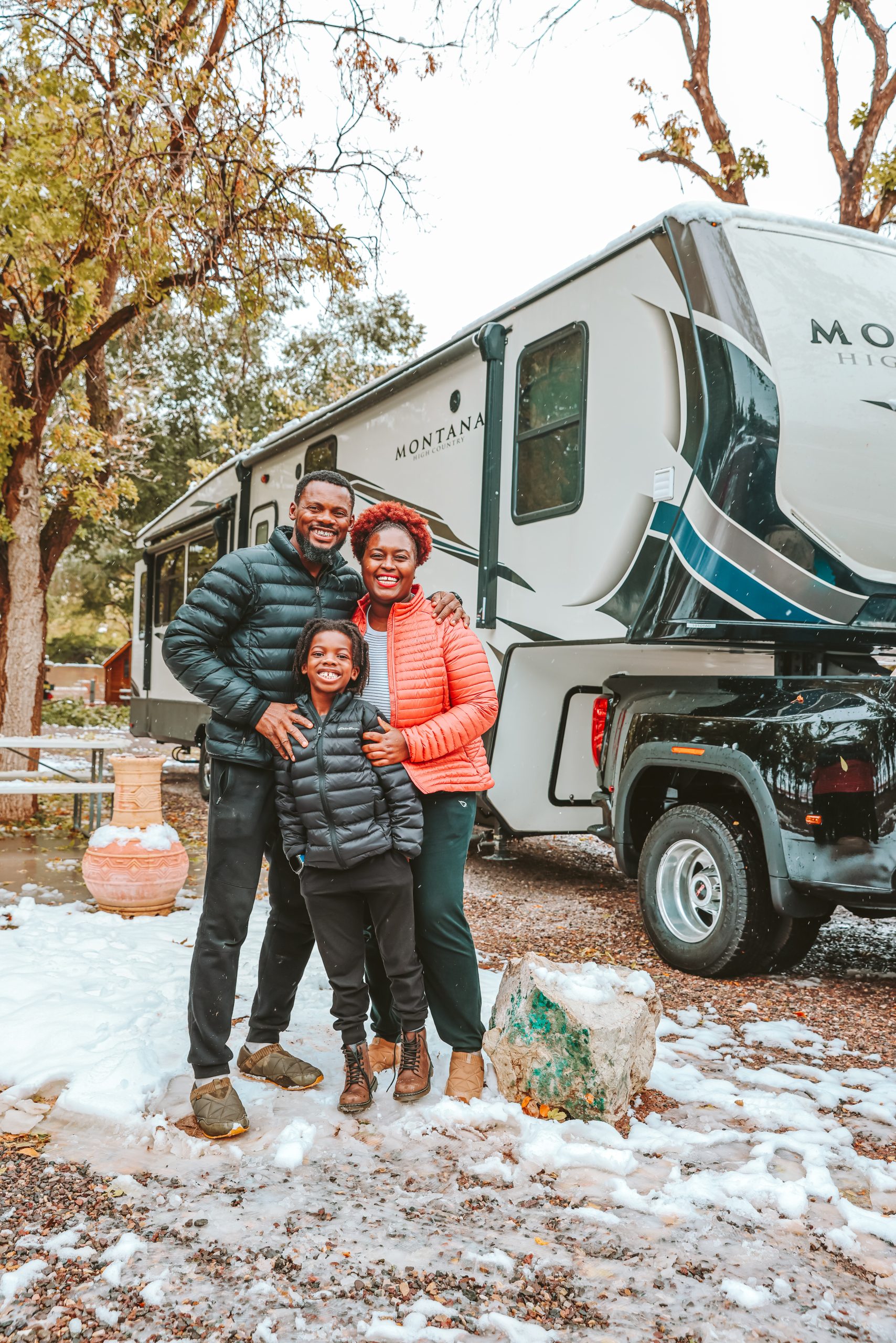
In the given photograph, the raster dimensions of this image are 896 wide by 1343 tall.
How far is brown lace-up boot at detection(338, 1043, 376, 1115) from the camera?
3.04m

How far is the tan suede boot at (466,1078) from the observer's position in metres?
3.13

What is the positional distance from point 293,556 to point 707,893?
2620mm

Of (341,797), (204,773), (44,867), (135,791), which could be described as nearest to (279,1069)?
(341,797)

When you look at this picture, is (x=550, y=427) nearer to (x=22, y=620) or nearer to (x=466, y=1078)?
(x=466, y=1078)

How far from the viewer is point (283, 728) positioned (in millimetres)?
2953

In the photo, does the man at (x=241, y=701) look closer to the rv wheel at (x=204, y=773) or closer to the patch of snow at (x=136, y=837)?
the patch of snow at (x=136, y=837)

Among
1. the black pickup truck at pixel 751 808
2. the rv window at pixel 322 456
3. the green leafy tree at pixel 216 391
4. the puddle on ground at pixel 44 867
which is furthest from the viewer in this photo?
the green leafy tree at pixel 216 391

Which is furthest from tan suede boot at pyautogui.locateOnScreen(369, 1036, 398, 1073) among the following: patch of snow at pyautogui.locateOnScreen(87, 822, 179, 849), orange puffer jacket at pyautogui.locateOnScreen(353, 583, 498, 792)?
patch of snow at pyautogui.locateOnScreen(87, 822, 179, 849)

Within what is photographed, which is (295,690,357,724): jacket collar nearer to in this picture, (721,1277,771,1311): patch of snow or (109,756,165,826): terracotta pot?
(721,1277,771,1311): patch of snow

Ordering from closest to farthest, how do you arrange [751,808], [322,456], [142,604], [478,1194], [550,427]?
[478,1194] < [751,808] < [550,427] < [322,456] < [142,604]

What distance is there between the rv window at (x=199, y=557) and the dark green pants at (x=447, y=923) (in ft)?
25.6

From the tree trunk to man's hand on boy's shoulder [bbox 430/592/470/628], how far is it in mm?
5946

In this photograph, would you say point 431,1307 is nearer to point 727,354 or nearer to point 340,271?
point 727,354

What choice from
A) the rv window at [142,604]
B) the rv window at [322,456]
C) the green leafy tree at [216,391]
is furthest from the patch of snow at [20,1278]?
the green leafy tree at [216,391]
